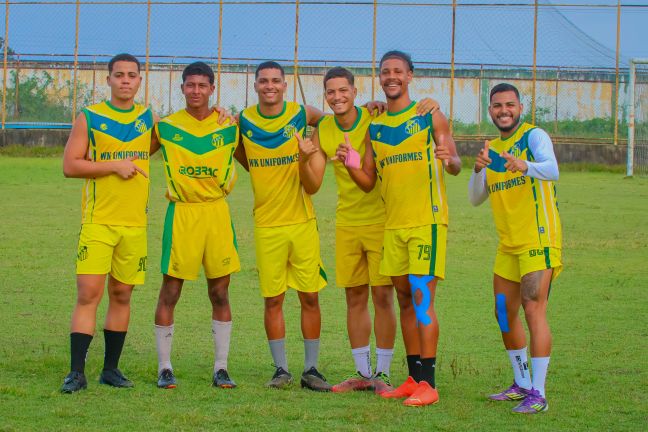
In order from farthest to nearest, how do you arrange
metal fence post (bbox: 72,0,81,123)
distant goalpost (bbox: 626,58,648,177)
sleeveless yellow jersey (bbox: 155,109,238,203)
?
metal fence post (bbox: 72,0,81,123), distant goalpost (bbox: 626,58,648,177), sleeveless yellow jersey (bbox: 155,109,238,203)

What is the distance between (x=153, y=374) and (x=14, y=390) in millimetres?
1149

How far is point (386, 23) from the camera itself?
32.4 m

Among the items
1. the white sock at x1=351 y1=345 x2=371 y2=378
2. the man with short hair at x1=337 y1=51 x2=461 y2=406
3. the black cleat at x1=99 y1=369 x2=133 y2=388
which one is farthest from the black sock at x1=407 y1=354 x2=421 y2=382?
the black cleat at x1=99 y1=369 x2=133 y2=388

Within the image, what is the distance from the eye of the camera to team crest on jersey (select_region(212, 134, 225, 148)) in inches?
314

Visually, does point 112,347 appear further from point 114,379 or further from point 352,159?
point 352,159

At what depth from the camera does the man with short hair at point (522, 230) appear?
23.8ft

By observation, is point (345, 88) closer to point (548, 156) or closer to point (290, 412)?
point (548, 156)

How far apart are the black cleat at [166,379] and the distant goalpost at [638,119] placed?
22474 mm

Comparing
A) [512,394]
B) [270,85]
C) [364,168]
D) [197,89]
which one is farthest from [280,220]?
[512,394]

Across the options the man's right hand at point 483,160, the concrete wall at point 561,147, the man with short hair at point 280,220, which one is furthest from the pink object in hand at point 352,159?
the concrete wall at point 561,147

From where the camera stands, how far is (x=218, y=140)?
7988mm

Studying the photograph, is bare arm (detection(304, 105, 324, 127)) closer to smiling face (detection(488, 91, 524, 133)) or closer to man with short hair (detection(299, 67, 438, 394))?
man with short hair (detection(299, 67, 438, 394))

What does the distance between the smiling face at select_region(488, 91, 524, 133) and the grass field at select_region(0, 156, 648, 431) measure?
6.32ft

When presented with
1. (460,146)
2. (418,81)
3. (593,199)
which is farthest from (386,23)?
(593,199)
